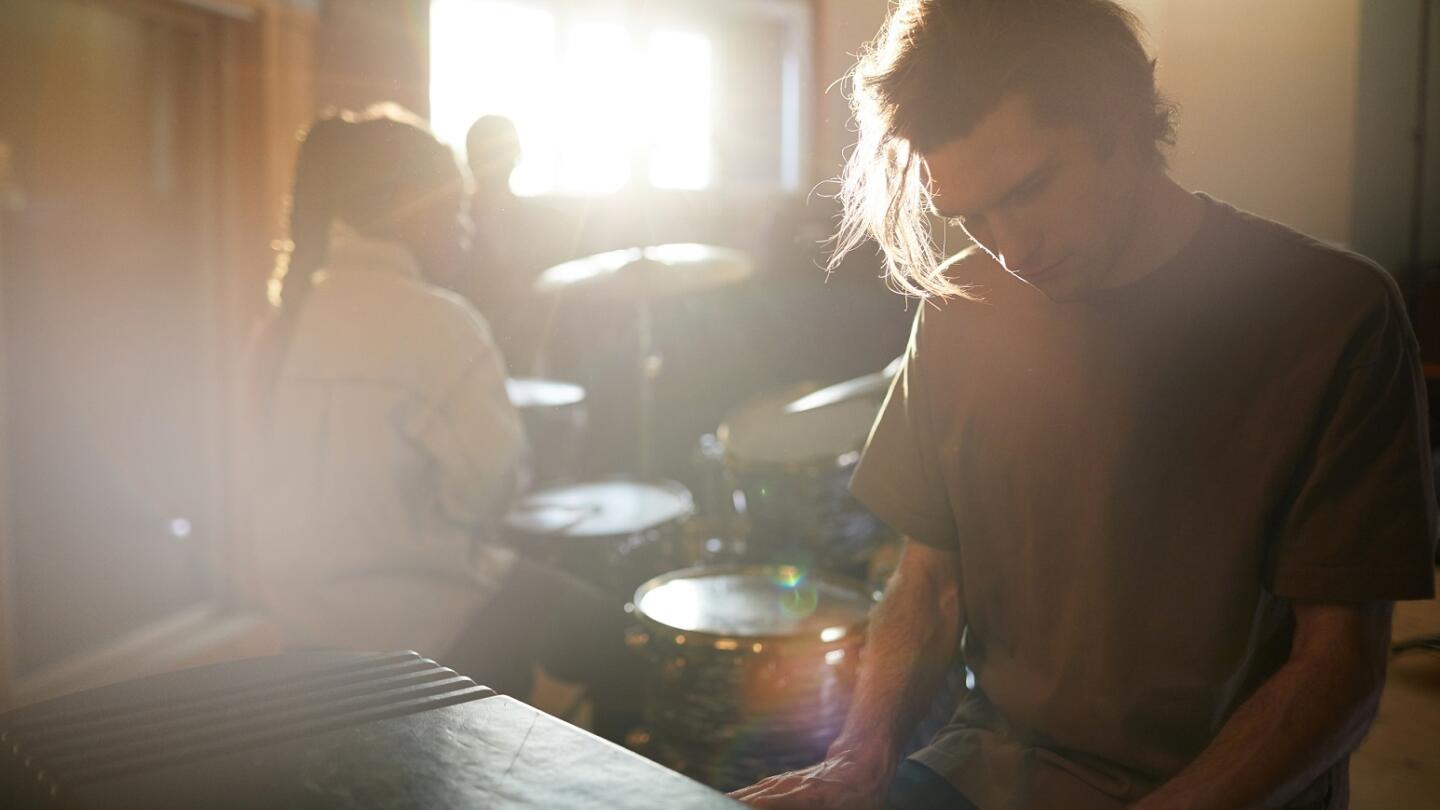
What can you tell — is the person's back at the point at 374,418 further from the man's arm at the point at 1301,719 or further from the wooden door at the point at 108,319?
the wooden door at the point at 108,319

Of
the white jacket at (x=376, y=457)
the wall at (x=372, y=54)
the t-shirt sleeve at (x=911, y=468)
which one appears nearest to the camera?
the t-shirt sleeve at (x=911, y=468)

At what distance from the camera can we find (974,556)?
1.28 meters

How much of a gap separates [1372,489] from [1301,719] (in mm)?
206

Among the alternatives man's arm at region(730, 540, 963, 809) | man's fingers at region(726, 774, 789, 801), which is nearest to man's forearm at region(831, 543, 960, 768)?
man's arm at region(730, 540, 963, 809)

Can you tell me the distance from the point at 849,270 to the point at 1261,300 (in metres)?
0.75

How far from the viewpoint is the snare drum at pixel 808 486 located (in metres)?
2.35

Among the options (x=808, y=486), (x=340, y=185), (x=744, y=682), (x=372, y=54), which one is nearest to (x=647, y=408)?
(x=372, y=54)

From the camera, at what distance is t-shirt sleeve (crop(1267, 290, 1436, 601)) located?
3.22ft

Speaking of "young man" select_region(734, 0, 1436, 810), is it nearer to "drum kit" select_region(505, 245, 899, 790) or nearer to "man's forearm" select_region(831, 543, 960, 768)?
"man's forearm" select_region(831, 543, 960, 768)

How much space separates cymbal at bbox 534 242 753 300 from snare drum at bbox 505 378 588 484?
0.94 feet

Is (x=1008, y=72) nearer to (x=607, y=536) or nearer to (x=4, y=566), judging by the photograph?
(x=607, y=536)

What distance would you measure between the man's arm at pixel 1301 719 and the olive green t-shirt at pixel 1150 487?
0.05 m

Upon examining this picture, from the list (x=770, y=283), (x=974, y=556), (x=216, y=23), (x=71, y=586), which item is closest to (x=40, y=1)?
(x=216, y=23)

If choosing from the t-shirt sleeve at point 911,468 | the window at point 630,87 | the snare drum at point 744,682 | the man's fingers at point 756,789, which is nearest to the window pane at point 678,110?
the window at point 630,87
